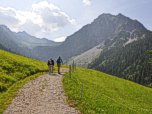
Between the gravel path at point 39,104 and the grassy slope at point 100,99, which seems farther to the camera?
the grassy slope at point 100,99

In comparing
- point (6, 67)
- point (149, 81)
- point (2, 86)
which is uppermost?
point (6, 67)

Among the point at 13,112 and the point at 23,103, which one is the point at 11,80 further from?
the point at 13,112

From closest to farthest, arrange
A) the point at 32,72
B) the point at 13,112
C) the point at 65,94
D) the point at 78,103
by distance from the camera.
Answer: the point at 13,112 < the point at 78,103 < the point at 65,94 < the point at 32,72

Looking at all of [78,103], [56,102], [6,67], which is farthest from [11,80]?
[78,103]

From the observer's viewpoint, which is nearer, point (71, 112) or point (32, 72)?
point (71, 112)

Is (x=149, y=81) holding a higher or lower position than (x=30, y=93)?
lower

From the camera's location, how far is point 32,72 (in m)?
21.9

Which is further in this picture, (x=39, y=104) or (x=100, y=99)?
(x=100, y=99)

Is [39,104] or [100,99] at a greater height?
[39,104]

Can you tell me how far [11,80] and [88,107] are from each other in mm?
12775

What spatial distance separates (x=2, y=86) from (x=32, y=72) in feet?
30.3

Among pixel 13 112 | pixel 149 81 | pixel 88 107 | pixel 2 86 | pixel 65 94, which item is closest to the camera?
pixel 13 112

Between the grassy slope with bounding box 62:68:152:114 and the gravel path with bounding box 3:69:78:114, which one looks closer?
the gravel path with bounding box 3:69:78:114

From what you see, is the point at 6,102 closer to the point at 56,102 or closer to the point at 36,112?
the point at 36,112
